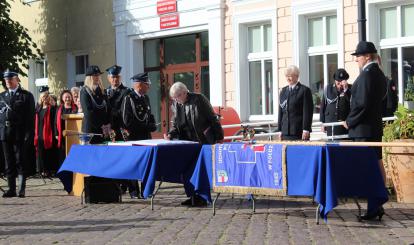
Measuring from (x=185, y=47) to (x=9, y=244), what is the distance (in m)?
13.2

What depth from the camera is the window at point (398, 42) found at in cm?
1559

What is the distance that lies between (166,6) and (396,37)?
22.1 ft

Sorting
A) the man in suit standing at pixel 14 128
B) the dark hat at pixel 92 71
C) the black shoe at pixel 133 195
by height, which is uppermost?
the dark hat at pixel 92 71

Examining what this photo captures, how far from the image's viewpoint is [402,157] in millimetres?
11094

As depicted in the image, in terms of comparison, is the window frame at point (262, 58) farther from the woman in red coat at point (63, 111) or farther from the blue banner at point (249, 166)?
the blue banner at point (249, 166)

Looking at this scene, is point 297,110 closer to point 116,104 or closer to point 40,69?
point 116,104

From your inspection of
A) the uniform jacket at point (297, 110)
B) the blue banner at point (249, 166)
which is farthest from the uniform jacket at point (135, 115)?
the blue banner at point (249, 166)

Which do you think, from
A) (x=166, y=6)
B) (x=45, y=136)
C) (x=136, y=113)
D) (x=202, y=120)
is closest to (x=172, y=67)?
(x=166, y=6)

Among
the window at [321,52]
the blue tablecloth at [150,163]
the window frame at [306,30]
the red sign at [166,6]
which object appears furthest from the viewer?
the red sign at [166,6]

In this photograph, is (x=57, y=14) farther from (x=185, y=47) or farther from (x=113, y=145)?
(x=113, y=145)

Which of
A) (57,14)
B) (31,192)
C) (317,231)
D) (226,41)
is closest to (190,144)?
(317,231)

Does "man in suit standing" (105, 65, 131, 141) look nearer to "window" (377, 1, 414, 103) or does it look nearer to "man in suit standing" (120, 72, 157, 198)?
"man in suit standing" (120, 72, 157, 198)

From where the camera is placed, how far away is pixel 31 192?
14.0 m

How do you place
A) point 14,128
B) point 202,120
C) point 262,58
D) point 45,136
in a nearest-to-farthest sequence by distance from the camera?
point 202,120, point 14,128, point 45,136, point 262,58
